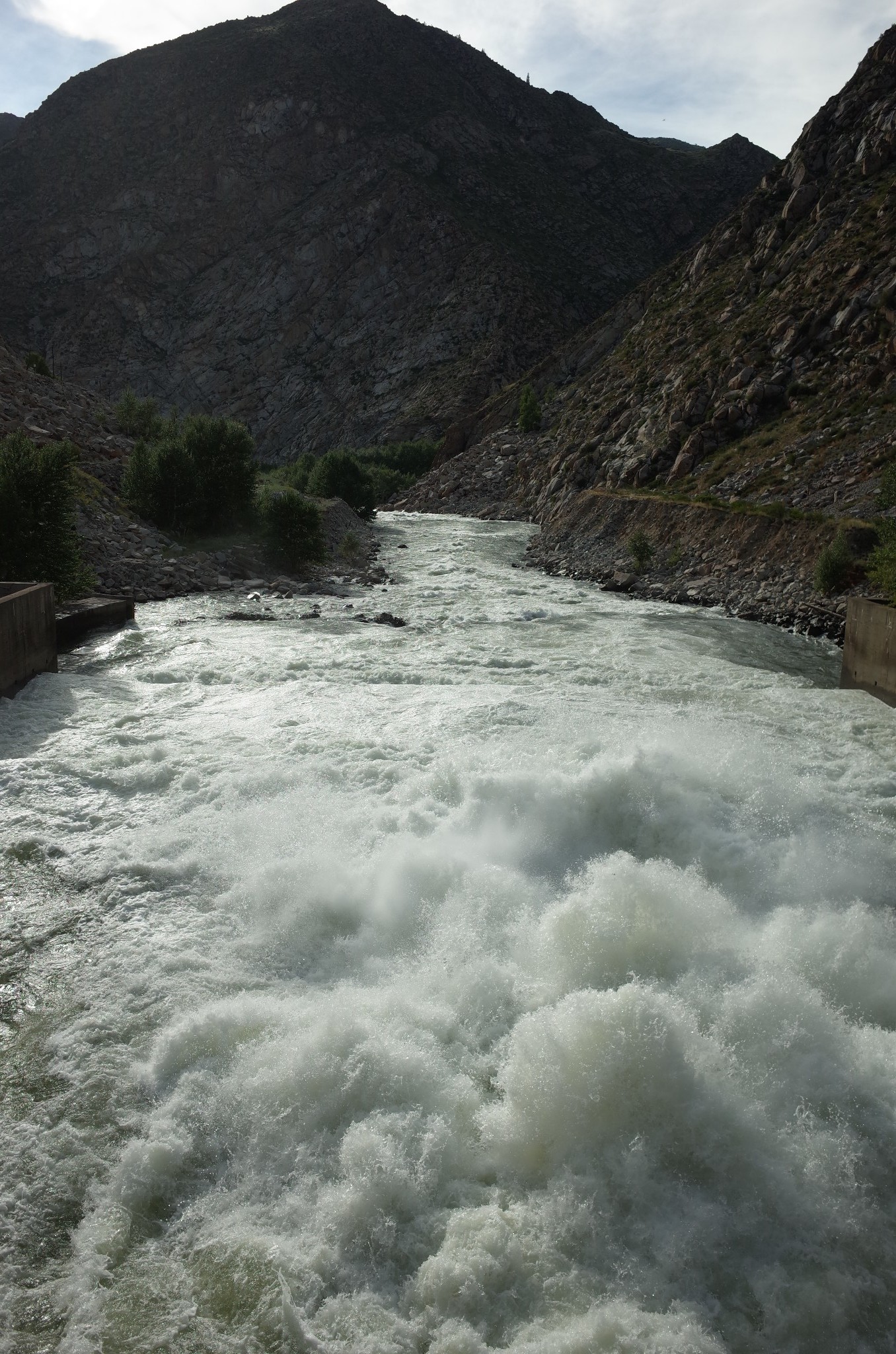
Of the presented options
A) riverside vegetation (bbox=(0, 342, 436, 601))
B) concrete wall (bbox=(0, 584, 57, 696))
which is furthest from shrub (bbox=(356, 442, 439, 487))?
concrete wall (bbox=(0, 584, 57, 696))

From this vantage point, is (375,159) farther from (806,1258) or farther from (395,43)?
(806,1258)

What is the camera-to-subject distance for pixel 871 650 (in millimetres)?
14625

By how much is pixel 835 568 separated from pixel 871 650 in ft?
25.7

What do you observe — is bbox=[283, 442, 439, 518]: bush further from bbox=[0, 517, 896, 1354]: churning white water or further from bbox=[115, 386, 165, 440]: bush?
bbox=[0, 517, 896, 1354]: churning white water

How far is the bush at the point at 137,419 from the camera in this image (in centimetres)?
3791

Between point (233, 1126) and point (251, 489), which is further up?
point (251, 489)

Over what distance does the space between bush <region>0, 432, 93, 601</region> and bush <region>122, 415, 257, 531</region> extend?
867cm

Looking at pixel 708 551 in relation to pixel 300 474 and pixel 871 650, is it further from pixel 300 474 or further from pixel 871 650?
A: pixel 300 474

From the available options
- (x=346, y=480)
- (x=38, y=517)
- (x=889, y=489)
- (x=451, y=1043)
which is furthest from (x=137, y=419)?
(x=451, y=1043)

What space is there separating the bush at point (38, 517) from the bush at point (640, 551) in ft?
60.7

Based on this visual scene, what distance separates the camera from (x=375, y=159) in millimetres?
115875

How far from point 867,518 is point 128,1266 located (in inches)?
973

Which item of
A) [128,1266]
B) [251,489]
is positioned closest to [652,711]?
[128,1266]

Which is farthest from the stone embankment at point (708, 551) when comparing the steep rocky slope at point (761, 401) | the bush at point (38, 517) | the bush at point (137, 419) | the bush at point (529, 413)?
the bush at point (529, 413)
